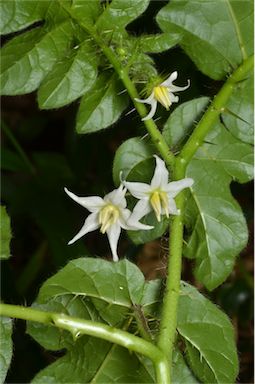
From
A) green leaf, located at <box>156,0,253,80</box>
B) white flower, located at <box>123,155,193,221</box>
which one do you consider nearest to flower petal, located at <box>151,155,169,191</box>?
white flower, located at <box>123,155,193,221</box>

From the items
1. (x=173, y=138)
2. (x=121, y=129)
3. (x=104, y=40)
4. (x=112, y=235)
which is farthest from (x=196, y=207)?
(x=121, y=129)

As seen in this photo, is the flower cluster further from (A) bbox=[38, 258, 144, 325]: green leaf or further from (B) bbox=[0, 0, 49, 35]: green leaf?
(B) bbox=[0, 0, 49, 35]: green leaf

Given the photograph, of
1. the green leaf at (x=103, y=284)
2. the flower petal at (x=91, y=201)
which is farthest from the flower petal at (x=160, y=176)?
the green leaf at (x=103, y=284)

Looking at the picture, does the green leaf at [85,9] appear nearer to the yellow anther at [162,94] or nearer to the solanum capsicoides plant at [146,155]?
the solanum capsicoides plant at [146,155]

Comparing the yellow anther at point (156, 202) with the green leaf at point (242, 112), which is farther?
the green leaf at point (242, 112)

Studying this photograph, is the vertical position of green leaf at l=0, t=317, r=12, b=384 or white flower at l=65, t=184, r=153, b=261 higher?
white flower at l=65, t=184, r=153, b=261

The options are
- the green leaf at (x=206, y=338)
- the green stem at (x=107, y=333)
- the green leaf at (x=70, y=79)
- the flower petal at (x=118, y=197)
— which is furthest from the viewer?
the green leaf at (x=70, y=79)

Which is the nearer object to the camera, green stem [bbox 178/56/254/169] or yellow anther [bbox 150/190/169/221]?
yellow anther [bbox 150/190/169/221]

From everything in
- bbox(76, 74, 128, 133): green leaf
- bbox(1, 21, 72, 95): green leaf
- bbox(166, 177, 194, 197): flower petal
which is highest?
bbox(1, 21, 72, 95): green leaf
